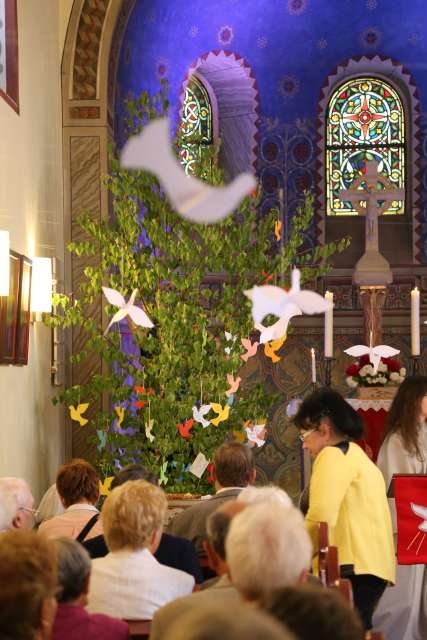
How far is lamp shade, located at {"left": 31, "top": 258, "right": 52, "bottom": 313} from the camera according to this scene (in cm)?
673

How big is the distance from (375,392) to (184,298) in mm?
1730

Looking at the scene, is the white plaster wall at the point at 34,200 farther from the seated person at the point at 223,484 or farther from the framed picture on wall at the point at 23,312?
the seated person at the point at 223,484

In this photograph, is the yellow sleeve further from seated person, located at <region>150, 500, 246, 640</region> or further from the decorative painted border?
the decorative painted border

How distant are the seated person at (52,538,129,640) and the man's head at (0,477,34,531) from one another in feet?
4.56

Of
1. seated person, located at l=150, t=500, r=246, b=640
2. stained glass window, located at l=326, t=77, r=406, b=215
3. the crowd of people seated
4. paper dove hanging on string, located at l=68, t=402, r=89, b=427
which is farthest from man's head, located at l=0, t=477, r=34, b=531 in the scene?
stained glass window, located at l=326, t=77, r=406, b=215

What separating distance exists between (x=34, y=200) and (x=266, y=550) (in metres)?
5.05

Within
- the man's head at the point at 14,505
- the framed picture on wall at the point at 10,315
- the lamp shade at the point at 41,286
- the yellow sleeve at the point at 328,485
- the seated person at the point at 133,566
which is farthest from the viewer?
the lamp shade at the point at 41,286

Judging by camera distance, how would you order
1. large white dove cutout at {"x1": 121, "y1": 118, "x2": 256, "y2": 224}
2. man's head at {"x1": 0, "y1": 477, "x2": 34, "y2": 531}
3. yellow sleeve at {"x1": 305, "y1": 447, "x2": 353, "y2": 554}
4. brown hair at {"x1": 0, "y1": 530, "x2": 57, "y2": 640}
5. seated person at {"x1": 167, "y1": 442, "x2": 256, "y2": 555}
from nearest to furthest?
brown hair at {"x1": 0, "y1": 530, "x2": 57, "y2": 640} < large white dove cutout at {"x1": 121, "y1": 118, "x2": 256, "y2": 224} < yellow sleeve at {"x1": 305, "y1": 447, "x2": 353, "y2": 554} < man's head at {"x1": 0, "y1": 477, "x2": 34, "y2": 531} < seated person at {"x1": 167, "y1": 442, "x2": 256, "y2": 555}

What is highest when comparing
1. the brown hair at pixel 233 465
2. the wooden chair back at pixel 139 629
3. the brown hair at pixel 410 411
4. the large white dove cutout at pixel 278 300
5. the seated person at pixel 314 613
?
the large white dove cutout at pixel 278 300

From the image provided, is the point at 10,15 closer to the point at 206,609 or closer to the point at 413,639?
the point at 413,639

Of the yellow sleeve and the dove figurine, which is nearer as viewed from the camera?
the yellow sleeve

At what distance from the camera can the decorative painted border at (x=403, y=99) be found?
1126cm

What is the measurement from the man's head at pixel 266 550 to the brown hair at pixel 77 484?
7.34 feet

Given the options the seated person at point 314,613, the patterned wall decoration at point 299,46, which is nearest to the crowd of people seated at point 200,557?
the seated person at point 314,613
